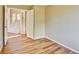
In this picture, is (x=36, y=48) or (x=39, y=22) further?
(x=39, y=22)

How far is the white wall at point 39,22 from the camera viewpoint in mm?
5567

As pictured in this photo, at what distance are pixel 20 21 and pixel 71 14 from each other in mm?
3754

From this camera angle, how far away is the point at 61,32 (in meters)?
4.30

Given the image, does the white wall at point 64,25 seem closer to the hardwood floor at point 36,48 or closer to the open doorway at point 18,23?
the hardwood floor at point 36,48

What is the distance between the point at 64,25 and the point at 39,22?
1.85 m

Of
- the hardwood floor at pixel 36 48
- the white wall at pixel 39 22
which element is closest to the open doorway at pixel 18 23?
Answer: the white wall at pixel 39 22

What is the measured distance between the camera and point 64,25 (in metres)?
4.04

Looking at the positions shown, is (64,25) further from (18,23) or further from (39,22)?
(18,23)

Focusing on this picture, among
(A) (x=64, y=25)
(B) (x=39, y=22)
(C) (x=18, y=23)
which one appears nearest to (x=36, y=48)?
(A) (x=64, y=25)

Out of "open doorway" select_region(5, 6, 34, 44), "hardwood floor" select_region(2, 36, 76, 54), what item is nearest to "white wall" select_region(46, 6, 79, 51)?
"hardwood floor" select_region(2, 36, 76, 54)

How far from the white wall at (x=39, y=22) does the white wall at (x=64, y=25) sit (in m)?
0.31

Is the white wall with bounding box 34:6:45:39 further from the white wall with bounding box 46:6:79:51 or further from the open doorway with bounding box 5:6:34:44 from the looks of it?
the open doorway with bounding box 5:6:34:44

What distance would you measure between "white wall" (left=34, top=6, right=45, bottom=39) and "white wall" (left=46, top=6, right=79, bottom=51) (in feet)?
1.00
